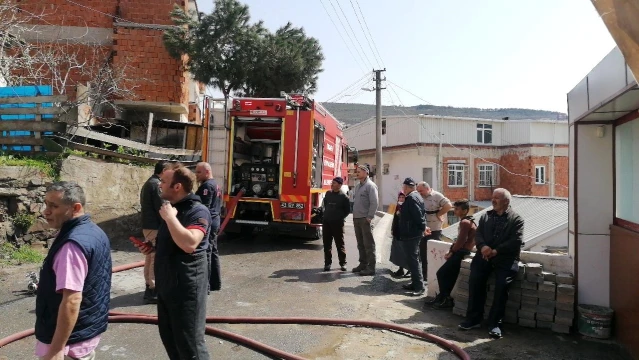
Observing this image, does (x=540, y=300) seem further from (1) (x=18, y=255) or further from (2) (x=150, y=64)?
(2) (x=150, y=64)

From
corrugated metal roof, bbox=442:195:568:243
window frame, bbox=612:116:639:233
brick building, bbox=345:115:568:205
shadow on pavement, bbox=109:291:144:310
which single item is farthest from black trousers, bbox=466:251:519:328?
brick building, bbox=345:115:568:205

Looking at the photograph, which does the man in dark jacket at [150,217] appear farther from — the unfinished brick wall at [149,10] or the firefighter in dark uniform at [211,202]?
the unfinished brick wall at [149,10]

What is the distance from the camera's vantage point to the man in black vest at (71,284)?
2.40 meters

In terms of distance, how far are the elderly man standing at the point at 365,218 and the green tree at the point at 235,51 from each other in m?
13.1

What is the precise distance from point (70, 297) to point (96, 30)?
18.5 m

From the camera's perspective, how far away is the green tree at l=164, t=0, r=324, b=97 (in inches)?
739

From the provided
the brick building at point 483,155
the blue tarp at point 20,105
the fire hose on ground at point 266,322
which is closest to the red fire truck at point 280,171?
the blue tarp at point 20,105

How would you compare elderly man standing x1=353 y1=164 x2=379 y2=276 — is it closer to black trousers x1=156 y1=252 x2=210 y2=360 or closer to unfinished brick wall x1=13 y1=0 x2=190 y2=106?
black trousers x1=156 y1=252 x2=210 y2=360

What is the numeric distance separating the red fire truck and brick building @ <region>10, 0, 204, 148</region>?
8384 mm

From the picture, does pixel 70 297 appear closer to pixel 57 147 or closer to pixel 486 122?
pixel 57 147

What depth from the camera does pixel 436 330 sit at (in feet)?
17.4

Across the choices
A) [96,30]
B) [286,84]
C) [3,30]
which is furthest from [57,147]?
[286,84]

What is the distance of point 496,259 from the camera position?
5.35 m

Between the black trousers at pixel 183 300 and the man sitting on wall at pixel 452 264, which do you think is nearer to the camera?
the black trousers at pixel 183 300
